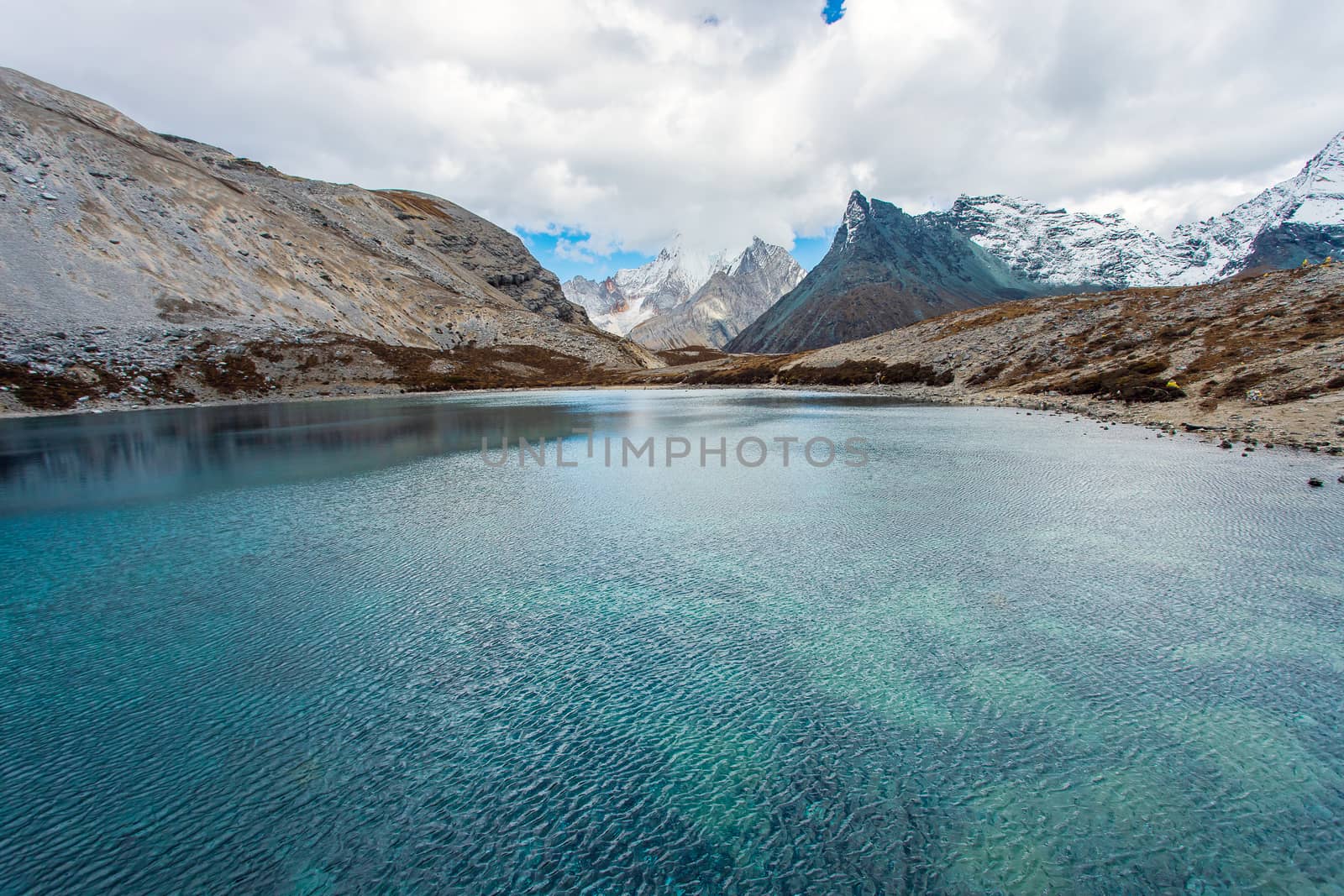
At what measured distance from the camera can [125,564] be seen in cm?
1784

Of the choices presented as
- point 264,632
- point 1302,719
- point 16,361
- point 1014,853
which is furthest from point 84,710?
point 16,361

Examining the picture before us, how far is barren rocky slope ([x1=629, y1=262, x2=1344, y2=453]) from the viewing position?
3919cm

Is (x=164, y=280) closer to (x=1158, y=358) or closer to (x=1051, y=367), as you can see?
(x=1051, y=367)

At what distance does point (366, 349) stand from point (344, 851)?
129m

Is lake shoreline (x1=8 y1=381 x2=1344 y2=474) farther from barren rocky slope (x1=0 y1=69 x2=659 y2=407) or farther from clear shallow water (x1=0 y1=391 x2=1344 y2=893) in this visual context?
clear shallow water (x1=0 y1=391 x2=1344 y2=893)

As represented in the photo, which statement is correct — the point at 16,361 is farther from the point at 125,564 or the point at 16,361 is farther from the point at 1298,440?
the point at 1298,440

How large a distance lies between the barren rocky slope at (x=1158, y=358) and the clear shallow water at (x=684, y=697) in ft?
67.0

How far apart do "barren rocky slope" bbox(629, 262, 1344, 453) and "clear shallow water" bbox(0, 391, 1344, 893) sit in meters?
20.4

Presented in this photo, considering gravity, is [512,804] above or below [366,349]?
below

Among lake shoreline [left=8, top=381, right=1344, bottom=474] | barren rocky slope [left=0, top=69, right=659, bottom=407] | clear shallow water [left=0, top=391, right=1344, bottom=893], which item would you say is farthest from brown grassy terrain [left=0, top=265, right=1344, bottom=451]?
clear shallow water [left=0, top=391, right=1344, bottom=893]

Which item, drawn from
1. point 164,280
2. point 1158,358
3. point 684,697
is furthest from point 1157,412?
point 164,280

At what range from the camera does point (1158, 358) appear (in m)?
57.7

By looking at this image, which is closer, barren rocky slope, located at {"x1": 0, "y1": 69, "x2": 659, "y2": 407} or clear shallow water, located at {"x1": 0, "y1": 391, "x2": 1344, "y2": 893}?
clear shallow water, located at {"x1": 0, "y1": 391, "x2": 1344, "y2": 893}

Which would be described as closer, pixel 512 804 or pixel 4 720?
pixel 512 804
